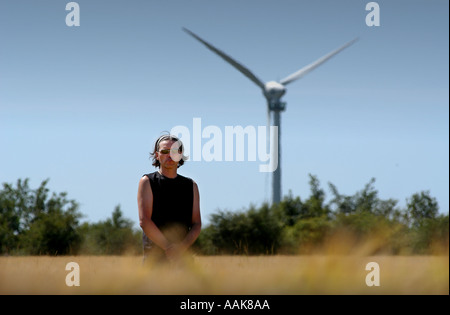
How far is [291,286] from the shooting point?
21.2 ft

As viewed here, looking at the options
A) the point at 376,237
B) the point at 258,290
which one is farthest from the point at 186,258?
the point at 376,237

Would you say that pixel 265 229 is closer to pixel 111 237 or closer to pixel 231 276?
pixel 111 237

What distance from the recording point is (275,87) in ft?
204

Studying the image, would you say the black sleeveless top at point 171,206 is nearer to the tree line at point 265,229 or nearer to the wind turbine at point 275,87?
the tree line at point 265,229

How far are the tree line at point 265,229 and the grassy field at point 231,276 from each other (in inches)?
12.6

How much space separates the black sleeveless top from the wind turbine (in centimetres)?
3836

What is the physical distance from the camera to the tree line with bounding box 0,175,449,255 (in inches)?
319

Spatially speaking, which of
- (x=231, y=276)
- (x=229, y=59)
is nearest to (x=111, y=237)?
(x=229, y=59)

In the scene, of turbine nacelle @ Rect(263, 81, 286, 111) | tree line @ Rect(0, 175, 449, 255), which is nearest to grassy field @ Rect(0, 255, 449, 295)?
tree line @ Rect(0, 175, 449, 255)

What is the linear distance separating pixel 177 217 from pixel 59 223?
102ft

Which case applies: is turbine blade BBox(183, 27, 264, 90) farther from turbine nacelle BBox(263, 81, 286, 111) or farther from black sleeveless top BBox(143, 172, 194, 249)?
black sleeveless top BBox(143, 172, 194, 249)

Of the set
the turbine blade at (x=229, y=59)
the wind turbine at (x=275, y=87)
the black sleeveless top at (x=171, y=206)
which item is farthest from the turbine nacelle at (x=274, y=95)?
the black sleeveless top at (x=171, y=206)

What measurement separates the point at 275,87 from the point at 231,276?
5679 cm
